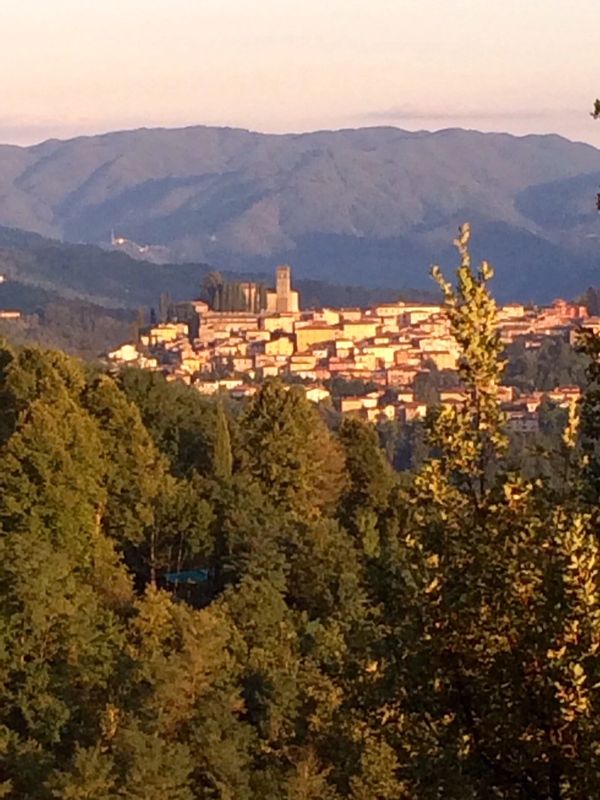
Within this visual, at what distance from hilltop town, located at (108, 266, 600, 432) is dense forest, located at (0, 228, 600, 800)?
40.6 meters

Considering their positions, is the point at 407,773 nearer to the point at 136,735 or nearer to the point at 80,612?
the point at 136,735

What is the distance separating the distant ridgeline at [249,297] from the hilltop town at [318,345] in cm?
7

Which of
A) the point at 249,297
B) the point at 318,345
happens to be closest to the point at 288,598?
the point at 318,345

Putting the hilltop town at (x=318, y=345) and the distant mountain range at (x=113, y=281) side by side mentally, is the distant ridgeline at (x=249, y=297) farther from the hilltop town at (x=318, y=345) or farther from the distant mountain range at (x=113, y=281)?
the distant mountain range at (x=113, y=281)

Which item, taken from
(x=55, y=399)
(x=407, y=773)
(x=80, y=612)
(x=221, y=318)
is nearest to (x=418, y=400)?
(x=221, y=318)

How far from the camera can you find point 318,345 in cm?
9669

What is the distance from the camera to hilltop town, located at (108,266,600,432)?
75.6 metres

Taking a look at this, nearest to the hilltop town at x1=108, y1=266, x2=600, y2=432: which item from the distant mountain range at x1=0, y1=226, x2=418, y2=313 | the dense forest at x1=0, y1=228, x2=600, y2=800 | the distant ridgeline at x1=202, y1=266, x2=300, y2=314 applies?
the distant ridgeline at x1=202, y1=266, x2=300, y2=314

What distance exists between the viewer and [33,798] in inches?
534

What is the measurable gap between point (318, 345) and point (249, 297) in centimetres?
1809

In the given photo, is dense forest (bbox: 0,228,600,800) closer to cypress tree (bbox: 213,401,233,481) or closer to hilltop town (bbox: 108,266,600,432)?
cypress tree (bbox: 213,401,233,481)

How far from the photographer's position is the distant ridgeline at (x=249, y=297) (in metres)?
111

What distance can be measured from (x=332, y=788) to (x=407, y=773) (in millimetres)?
7802

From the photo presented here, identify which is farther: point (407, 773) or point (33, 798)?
point (33, 798)
